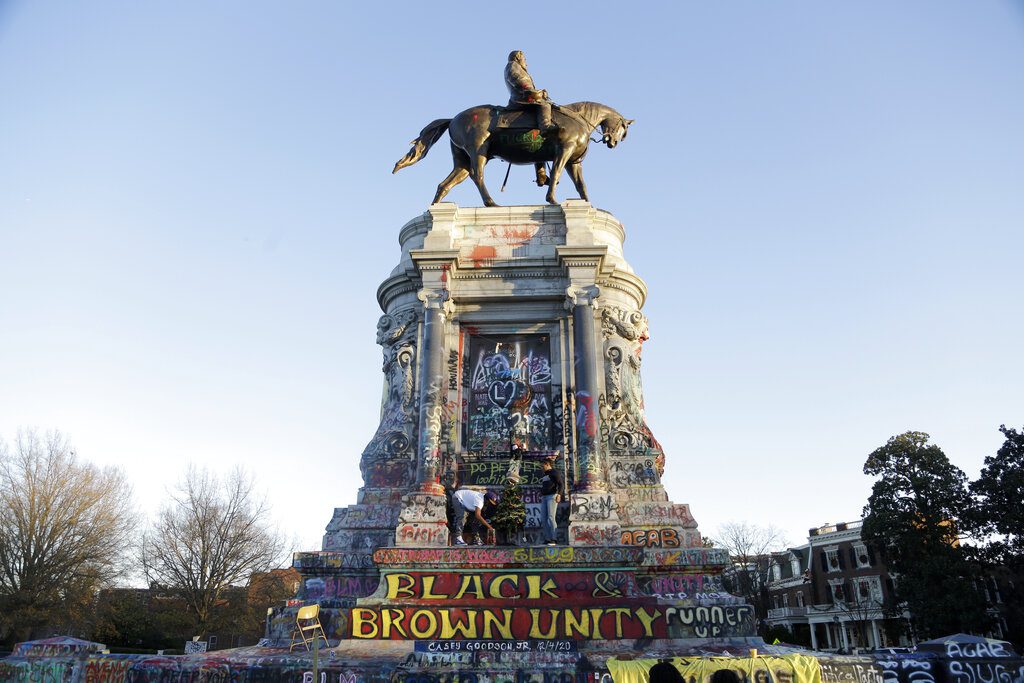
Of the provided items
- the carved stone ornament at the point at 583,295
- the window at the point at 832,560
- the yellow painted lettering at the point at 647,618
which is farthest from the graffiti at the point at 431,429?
the window at the point at 832,560

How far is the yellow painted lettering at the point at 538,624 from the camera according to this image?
14.4m

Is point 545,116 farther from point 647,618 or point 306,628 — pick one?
point 306,628

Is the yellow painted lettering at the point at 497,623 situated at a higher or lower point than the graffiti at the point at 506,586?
lower

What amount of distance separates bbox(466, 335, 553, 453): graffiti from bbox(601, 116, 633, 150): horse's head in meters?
7.66

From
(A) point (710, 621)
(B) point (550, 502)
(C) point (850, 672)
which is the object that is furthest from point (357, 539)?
(C) point (850, 672)

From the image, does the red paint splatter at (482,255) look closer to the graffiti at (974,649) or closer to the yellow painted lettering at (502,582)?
the yellow painted lettering at (502,582)

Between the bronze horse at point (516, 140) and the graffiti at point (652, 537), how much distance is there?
35.2 ft

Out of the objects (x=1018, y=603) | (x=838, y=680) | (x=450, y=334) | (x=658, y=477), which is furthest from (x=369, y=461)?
(x=1018, y=603)

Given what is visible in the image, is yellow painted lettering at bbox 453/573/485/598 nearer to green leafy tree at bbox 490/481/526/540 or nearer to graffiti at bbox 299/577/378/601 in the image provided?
green leafy tree at bbox 490/481/526/540

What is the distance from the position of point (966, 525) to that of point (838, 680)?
3447cm

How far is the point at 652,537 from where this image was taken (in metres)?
17.5

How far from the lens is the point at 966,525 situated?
3919 cm

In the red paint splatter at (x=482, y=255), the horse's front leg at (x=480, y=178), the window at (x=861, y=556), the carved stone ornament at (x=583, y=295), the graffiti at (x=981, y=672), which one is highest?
the horse's front leg at (x=480, y=178)

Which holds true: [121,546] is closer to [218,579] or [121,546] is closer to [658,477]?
[218,579]
